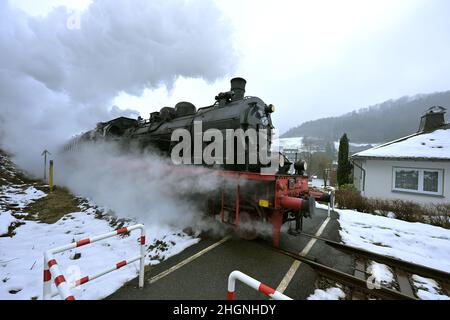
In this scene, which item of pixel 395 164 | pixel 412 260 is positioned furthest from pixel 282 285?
pixel 395 164

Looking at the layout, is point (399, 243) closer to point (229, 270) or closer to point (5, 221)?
point (229, 270)

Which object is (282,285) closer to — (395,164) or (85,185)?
(395,164)

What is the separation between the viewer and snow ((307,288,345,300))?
10.1 ft

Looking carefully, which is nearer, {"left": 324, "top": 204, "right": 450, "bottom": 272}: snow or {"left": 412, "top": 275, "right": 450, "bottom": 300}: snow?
{"left": 412, "top": 275, "right": 450, "bottom": 300}: snow

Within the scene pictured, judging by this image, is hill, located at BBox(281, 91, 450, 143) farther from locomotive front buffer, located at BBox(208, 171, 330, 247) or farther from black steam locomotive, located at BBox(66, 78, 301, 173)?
locomotive front buffer, located at BBox(208, 171, 330, 247)

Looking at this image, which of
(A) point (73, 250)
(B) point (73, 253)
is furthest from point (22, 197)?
(B) point (73, 253)

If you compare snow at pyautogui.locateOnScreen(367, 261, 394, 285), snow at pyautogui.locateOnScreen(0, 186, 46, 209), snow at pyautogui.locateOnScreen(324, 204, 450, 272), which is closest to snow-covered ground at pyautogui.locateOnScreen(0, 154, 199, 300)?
snow at pyautogui.locateOnScreen(0, 186, 46, 209)

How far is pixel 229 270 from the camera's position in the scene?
3727mm

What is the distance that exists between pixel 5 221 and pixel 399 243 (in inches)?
443

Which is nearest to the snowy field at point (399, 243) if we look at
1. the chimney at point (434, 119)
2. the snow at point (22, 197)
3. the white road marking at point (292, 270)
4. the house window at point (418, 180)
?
the white road marking at point (292, 270)
